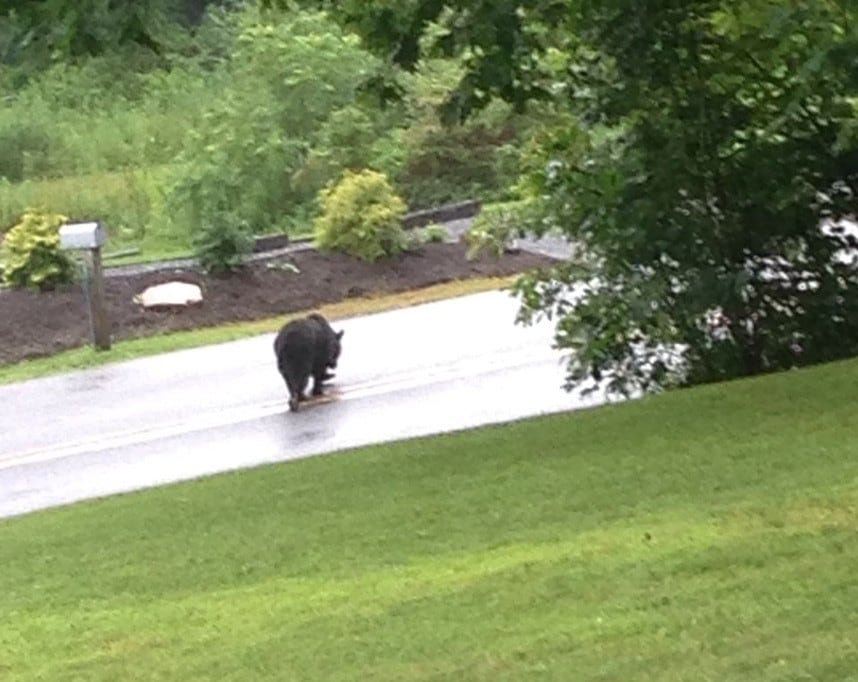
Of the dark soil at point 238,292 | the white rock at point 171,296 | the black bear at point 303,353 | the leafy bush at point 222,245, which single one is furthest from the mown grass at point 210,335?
the black bear at point 303,353

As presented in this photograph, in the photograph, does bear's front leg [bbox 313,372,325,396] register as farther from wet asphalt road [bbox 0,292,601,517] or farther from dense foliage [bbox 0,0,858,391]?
dense foliage [bbox 0,0,858,391]

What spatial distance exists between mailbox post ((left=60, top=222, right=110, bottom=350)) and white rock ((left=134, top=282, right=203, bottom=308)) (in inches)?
44.3

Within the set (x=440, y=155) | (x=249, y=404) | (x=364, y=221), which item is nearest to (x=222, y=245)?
(x=364, y=221)

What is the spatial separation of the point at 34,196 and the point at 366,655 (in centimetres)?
1937

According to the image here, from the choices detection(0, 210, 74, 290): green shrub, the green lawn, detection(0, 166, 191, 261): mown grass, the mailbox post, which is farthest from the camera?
detection(0, 166, 191, 261): mown grass

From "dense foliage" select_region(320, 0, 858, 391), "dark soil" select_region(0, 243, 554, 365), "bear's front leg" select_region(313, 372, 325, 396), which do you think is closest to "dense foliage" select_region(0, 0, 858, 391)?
"dense foliage" select_region(320, 0, 858, 391)

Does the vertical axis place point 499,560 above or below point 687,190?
below

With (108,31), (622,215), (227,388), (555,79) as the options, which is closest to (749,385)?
(622,215)

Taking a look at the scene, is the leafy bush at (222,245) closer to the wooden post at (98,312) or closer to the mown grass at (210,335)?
the mown grass at (210,335)

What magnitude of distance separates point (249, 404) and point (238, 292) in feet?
15.7

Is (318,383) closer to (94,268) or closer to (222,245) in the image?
(94,268)

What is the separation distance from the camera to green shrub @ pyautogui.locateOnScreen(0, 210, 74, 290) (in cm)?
1892

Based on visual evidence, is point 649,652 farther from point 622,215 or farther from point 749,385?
point 622,215

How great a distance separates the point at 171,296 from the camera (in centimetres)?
1891
